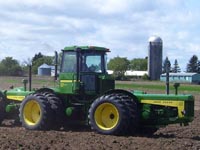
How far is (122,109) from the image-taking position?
43.4 feet

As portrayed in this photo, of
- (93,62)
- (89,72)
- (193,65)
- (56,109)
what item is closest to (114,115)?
(89,72)

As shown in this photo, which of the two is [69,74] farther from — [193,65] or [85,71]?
[193,65]

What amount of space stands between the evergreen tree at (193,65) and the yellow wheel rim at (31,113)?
5195 inches

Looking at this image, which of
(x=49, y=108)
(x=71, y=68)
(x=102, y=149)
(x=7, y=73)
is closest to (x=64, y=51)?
(x=71, y=68)

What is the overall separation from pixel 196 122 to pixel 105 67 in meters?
4.81

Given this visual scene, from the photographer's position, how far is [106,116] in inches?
547

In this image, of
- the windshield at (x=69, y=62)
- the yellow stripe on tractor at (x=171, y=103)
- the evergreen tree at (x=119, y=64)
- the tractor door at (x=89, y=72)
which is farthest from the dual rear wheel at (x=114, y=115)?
the evergreen tree at (x=119, y=64)

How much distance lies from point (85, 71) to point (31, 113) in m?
2.09

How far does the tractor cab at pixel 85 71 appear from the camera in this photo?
48.8ft

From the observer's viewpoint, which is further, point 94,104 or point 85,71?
point 85,71

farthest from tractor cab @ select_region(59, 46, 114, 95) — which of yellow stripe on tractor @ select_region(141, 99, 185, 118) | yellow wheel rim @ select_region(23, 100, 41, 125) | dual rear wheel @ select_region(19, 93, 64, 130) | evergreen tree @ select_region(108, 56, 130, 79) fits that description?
evergreen tree @ select_region(108, 56, 130, 79)

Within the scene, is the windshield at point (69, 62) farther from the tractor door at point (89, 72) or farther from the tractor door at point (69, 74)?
the tractor door at point (89, 72)

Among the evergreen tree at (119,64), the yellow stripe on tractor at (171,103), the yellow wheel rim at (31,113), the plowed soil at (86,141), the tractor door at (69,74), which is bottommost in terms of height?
the plowed soil at (86,141)

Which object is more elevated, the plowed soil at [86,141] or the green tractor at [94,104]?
the green tractor at [94,104]
